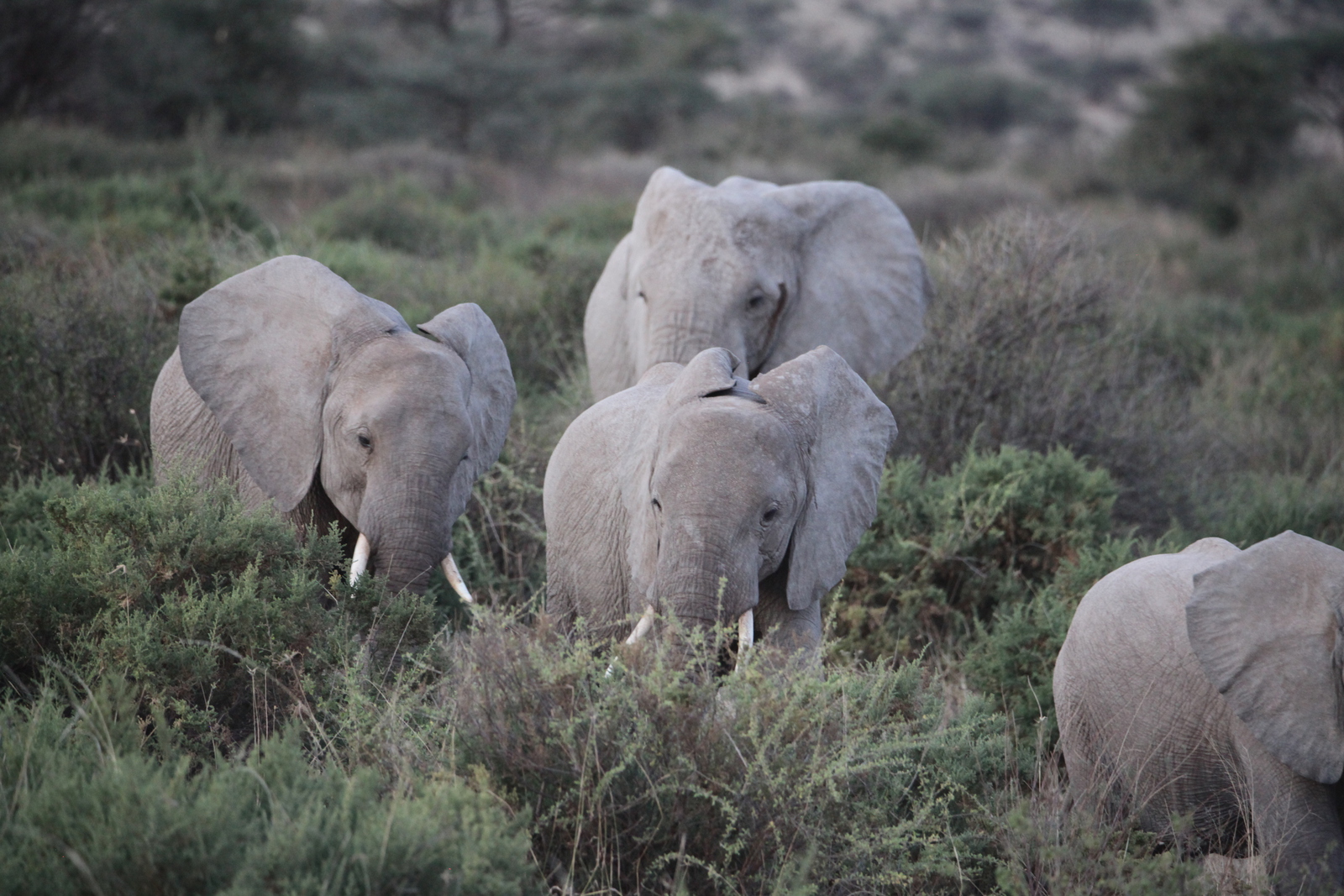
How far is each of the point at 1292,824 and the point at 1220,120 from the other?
25.8 meters

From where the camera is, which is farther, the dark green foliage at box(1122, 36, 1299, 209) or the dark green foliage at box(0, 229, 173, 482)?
the dark green foliage at box(1122, 36, 1299, 209)

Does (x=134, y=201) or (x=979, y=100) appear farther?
(x=979, y=100)

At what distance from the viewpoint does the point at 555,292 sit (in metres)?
9.62

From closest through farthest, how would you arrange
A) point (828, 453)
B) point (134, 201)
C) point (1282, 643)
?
point (1282, 643) → point (828, 453) → point (134, 201)

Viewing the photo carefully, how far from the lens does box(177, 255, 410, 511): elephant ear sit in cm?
473

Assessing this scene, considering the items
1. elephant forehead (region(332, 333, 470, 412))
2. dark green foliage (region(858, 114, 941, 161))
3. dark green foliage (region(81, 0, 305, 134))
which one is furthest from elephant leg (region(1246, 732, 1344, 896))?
dark green foliage (region(858, 114, 941, 161))

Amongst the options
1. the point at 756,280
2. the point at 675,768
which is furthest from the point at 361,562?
the point at 756,280

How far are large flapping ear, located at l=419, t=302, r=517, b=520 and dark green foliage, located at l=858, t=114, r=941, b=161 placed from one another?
22.4 metres

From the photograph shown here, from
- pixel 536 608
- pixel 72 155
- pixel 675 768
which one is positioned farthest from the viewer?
pixel 72 155

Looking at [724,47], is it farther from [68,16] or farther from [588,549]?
[588,549]

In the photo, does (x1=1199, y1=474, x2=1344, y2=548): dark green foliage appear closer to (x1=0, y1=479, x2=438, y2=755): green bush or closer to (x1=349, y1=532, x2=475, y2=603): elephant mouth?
(x1=349, y1=532, x2=475, y2=603): elephant mouth

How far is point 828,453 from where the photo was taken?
412cm

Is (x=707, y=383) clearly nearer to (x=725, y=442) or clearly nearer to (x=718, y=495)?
(x=725, y=442)

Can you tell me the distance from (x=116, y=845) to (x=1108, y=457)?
606 cm
